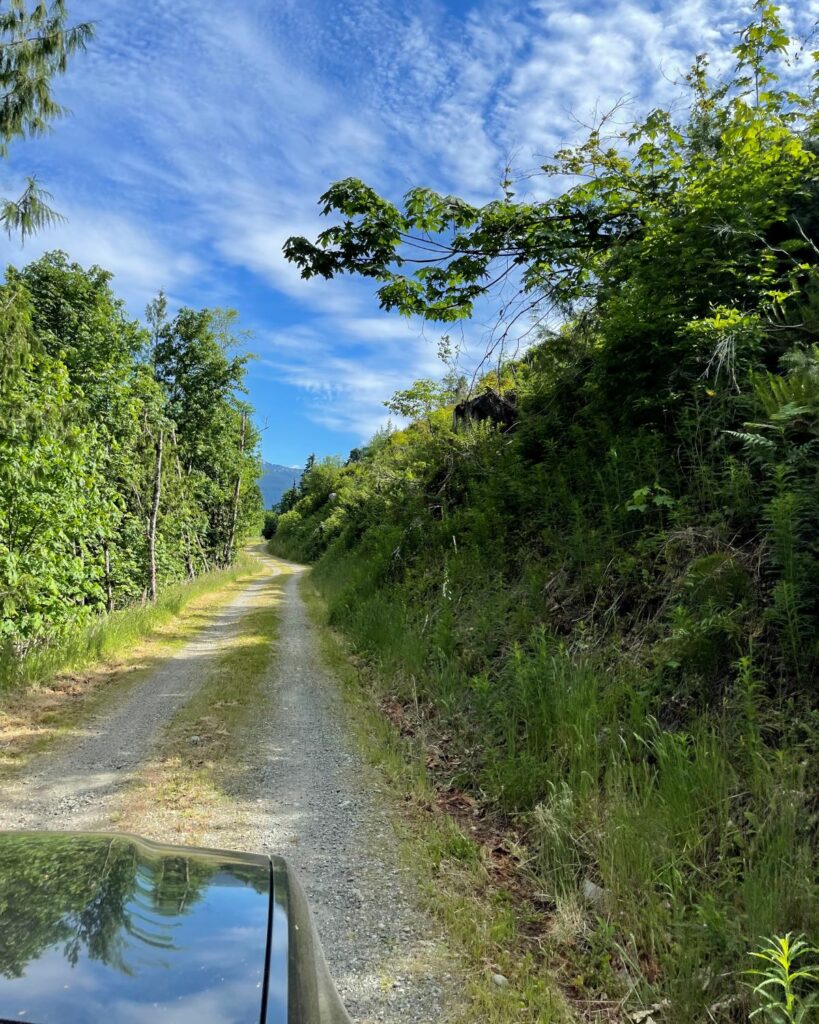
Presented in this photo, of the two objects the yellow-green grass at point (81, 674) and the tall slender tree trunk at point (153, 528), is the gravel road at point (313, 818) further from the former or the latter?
the tall slender tree trunk at point (153, 528)

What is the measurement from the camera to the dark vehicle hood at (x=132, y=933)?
1124mm

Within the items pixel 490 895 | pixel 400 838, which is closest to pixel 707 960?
pixel 490 895

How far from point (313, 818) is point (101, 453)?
21.4 feet

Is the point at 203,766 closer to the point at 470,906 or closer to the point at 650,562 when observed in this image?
the point at 470,906

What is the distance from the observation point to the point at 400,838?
376 centimetres

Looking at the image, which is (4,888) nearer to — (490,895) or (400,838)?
(490,895)

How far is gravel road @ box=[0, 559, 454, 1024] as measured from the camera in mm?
2592

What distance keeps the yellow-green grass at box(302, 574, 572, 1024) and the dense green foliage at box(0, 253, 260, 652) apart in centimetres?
464

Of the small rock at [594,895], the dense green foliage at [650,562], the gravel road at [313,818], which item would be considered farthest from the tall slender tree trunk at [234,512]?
the small rock at [594,895]

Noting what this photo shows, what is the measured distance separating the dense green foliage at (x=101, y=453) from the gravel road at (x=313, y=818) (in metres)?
1.92

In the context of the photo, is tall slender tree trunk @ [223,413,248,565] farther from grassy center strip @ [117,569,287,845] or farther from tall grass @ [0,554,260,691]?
grassy center strip @ [117,569,287,845]

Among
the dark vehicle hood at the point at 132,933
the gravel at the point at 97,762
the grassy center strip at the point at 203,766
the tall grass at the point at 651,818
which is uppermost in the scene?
the dark vehicle hood at the point at 132,933

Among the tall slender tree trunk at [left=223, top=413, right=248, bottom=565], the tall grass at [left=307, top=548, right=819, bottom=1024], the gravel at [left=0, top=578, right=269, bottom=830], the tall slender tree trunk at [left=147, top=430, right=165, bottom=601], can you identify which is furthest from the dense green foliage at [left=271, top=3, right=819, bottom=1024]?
the tall slender tree trunk at [left=223, top=413, right=248, bottom=565]

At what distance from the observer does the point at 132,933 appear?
1366 mm
